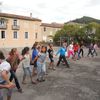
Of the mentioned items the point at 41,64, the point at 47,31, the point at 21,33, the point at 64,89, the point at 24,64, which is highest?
the point at 47,31

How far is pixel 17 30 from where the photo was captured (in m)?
55.7

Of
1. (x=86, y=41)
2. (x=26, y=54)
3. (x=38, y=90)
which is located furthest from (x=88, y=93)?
(x=86, y=41)

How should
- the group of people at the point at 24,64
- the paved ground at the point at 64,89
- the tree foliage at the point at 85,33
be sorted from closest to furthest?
the group of people at the point at 24,64
the paved ground at the point at 64,89
the tree foliage at the point at 85,33

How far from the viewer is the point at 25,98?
7754 millimetres

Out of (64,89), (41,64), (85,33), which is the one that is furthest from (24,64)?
(85,33)

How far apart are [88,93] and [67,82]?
1909 millimetres

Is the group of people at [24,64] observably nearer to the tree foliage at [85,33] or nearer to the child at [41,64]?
the child at [41,64]

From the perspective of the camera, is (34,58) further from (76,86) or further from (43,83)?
(76,86)

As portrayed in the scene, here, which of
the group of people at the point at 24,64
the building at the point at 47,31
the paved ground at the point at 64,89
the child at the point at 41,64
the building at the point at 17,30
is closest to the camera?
the group of people at the point at 24,64

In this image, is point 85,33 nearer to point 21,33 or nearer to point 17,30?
→ point 21,33

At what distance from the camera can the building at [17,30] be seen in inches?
2100

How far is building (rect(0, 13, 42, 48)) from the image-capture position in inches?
2100

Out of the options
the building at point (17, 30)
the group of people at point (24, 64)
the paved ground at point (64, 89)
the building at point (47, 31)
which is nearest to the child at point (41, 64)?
the group of people at point (24, 64)

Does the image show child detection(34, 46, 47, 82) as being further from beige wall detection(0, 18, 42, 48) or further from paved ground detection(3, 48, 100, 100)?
beige wall detection(0, 18, 42, 48)
